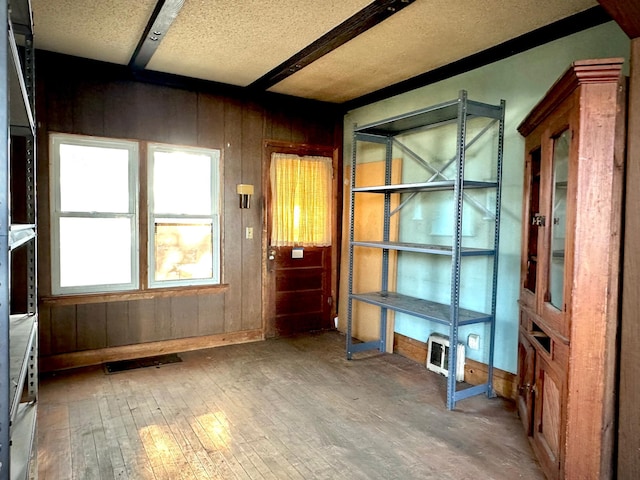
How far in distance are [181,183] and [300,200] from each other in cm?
127

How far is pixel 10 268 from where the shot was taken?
1813mm

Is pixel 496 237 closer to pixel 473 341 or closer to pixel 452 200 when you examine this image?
pixel 452 200

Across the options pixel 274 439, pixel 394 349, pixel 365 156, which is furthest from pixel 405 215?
pixel 274 439

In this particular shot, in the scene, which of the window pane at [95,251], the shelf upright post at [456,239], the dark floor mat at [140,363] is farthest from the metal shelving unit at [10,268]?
the shelf upright post at [456,239]

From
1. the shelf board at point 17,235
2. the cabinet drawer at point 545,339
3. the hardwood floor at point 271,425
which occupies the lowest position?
the hardwood floor at point 271,425

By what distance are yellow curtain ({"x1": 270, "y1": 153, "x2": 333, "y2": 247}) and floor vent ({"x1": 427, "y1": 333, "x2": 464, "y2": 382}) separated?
1.73 m

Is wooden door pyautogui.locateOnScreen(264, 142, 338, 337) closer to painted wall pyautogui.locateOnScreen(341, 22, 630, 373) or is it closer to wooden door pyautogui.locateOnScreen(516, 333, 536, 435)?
painted wall pyautogui.locateOnScreen(341, 22, 630, 373)

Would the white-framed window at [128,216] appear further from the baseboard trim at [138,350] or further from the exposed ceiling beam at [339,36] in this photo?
the exposed ceiling beam at [339,36]

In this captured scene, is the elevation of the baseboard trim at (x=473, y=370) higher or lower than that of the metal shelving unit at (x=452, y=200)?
lower

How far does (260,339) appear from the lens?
181 inches

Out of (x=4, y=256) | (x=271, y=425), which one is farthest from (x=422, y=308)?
(x=4, y=256)

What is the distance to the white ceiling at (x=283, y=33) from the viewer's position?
2617 mm

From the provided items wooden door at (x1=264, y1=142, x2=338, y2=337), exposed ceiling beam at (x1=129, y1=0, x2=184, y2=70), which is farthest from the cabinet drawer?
exposed ceiling beam at (x1=129, y1=0, x2=184, y2=70)

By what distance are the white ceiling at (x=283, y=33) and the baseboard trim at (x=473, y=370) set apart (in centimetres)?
242
